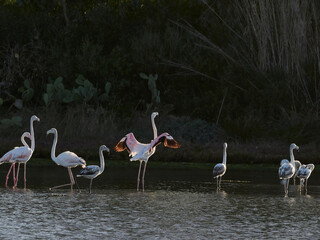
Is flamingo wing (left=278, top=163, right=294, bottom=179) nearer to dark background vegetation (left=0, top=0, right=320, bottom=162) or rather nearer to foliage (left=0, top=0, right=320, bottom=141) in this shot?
dark background vegetation (left=0, top=0, right=320, bottom=162)

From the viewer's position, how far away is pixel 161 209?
40.3 feet

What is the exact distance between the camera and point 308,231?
1025 centimetres

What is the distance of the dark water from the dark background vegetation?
13.8 ft

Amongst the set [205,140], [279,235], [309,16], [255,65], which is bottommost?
[279,235]

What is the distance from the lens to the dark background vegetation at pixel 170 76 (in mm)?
23078

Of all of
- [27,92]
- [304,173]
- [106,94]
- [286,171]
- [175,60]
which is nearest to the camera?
[286,171]

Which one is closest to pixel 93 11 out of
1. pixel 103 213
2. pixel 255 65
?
pixel 255 65

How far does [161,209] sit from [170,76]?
15888mm

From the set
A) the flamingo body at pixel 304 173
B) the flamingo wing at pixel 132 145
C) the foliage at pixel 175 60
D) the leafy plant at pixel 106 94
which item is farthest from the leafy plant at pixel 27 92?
the flamingo body at pixel 304 173

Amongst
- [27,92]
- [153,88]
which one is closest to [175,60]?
[153,88]

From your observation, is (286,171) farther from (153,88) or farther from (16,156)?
(153,88)

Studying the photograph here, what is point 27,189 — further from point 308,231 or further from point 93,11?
point 93,11

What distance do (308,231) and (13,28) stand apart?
68.0 ft

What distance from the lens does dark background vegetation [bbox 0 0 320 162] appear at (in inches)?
909
